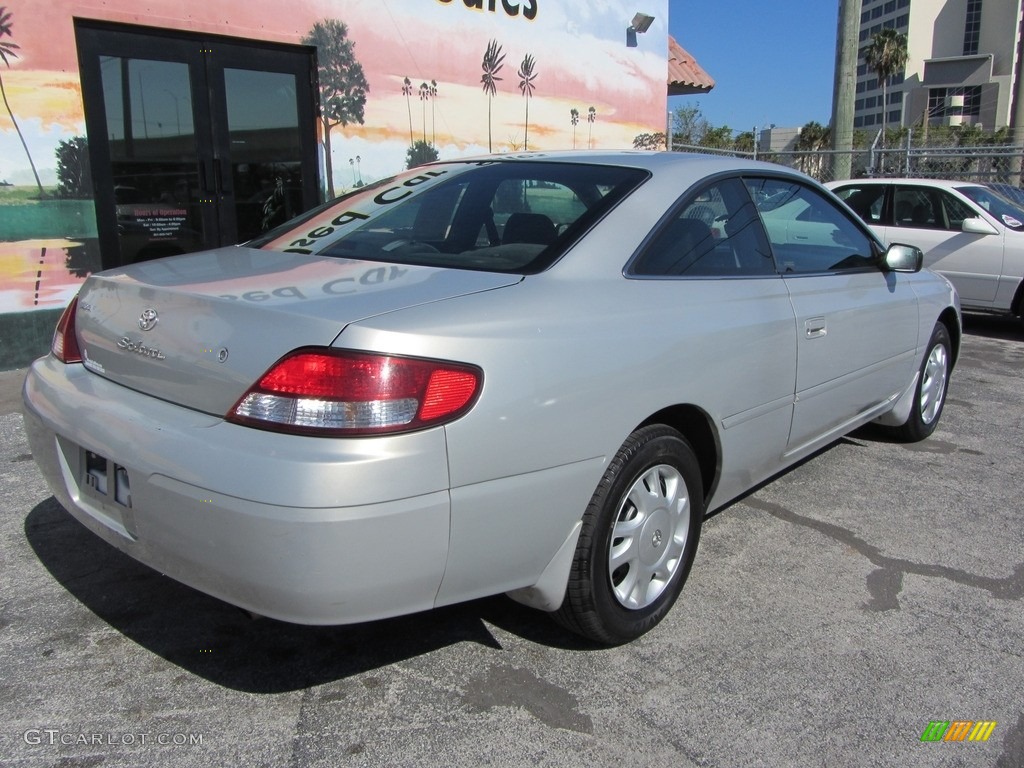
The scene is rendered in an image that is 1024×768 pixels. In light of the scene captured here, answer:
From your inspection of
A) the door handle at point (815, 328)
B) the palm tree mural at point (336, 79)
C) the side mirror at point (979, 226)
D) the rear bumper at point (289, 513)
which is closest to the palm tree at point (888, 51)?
the side mirror at point (979, 226)

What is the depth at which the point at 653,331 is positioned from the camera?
268 centimetres

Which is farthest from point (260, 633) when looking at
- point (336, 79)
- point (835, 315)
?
point (336, 79)

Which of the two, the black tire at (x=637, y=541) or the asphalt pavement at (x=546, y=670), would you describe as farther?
the black tire at (x=637, y=541)

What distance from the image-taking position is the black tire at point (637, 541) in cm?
254

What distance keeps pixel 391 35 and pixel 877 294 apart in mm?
5685

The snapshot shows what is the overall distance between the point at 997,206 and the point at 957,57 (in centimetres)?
8909

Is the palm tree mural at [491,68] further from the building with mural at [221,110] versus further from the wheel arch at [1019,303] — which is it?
the wheel arch at [1019,303]

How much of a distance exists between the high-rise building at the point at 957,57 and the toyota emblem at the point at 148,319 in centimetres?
8457

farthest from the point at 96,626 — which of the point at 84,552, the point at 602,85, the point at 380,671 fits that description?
the point at 602,85

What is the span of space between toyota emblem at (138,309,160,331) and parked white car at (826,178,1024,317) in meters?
7.98

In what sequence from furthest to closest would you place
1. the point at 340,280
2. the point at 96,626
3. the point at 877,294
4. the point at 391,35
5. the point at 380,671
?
the point at 391,35 → the point at 877,294 → the point at 96,626 → the point at 380,671 → the point at 340,280

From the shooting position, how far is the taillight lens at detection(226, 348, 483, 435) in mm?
2066

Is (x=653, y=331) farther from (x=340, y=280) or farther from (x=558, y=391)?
(x=340, y=280)

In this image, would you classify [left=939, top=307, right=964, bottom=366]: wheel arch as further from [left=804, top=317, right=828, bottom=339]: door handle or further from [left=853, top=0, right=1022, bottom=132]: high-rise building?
[left=853, top=0, right=1022, bottom=132]: high-rise building
